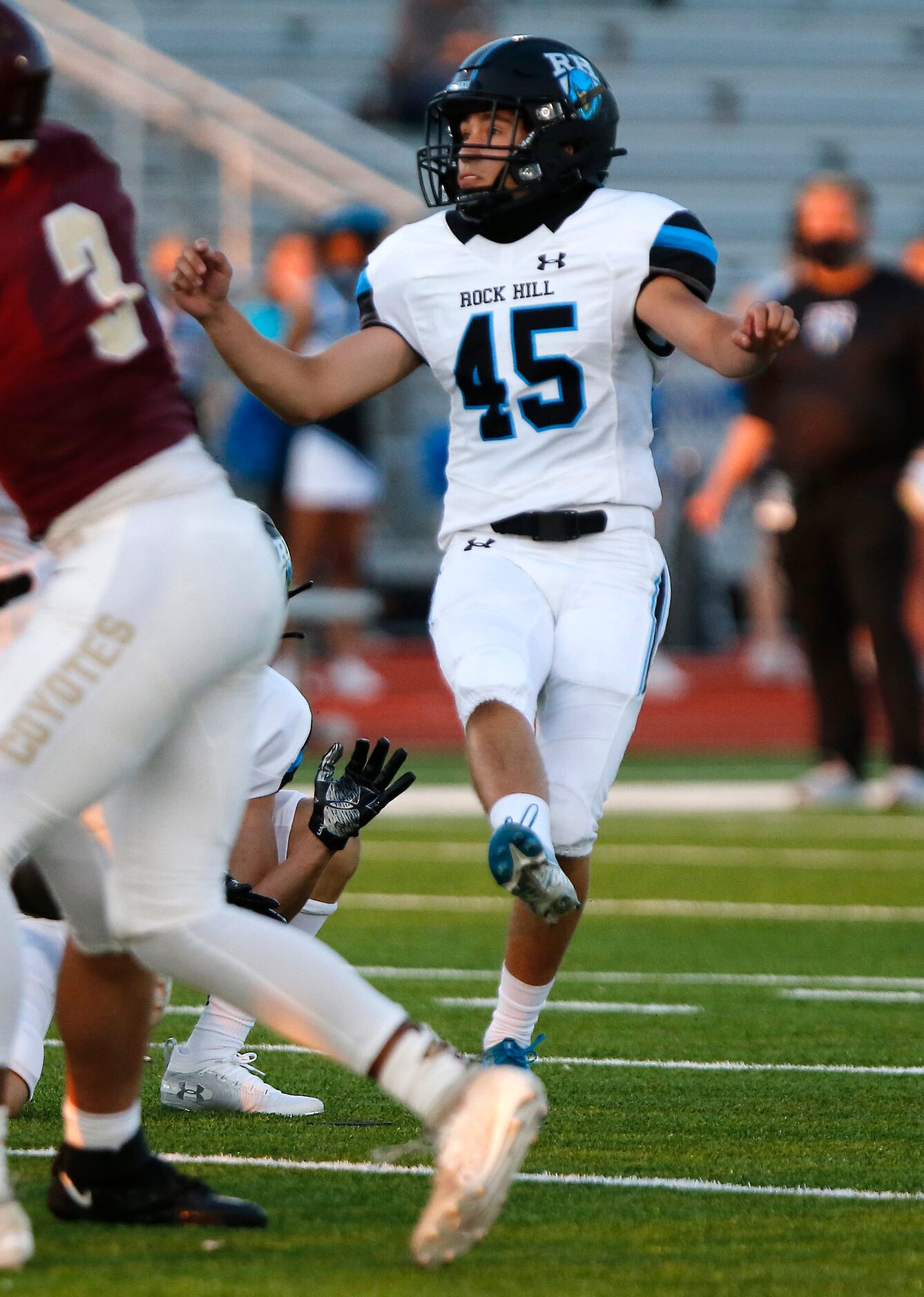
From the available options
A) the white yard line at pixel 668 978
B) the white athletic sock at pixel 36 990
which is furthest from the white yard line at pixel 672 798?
the white athletic sock at pixel 36 990

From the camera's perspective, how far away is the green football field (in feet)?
9.10

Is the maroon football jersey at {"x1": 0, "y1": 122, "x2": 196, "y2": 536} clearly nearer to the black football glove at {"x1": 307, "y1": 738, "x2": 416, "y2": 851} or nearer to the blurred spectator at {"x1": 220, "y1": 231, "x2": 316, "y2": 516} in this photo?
the black football glove at {"x1": 307, "y1": 738, "x2": 416, "y2": 851}

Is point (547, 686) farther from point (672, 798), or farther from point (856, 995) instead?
point (672, 798)

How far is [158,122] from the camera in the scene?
48.8ft

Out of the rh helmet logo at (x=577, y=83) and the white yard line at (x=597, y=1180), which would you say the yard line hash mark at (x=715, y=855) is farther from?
the white yard line at (x=597, y=1180)

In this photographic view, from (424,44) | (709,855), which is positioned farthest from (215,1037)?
(424,44)

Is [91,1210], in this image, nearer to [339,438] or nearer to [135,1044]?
[135,1044]

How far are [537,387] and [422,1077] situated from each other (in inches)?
72.2

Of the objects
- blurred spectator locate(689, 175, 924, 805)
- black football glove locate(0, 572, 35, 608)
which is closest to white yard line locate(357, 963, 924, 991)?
black football glove locate(0, 572, 35, 608)

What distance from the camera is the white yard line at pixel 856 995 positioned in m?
5.04

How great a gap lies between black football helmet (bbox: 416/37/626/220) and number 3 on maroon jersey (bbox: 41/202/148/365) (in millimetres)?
1626

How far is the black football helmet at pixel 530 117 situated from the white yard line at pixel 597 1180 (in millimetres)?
1894

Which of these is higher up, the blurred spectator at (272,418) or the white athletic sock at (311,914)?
the white athletic sock at (311,914)

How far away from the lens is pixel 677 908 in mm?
6602
